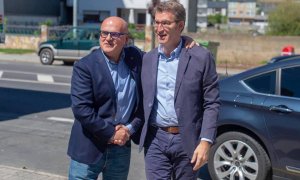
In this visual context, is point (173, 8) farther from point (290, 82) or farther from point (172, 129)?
point (290, 82)

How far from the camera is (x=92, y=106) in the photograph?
12.2 feet

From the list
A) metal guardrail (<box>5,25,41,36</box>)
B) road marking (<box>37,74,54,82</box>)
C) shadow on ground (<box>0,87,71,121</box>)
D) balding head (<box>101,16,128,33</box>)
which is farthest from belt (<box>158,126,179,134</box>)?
metal guardrail (<box>5,25,41,36</box>)

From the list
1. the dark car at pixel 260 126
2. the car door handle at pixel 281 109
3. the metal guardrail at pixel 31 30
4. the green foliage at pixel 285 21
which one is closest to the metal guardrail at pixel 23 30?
the metal guardrail at pixel 31 30

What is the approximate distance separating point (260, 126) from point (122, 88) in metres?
2.49

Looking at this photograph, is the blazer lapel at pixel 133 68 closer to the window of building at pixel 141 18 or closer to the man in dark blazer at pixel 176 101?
the man in dark blazer at pixel 176 101

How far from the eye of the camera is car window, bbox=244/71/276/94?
5941mm

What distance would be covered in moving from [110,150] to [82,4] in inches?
2435

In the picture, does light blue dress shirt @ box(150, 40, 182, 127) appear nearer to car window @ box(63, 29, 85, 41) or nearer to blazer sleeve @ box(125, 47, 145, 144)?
blazer sleeve @ box(125, 47, 145, 144)

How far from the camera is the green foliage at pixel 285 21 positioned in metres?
38.2

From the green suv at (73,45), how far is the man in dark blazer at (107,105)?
19757 mm

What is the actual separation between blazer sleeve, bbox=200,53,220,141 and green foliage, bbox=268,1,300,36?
115 ft

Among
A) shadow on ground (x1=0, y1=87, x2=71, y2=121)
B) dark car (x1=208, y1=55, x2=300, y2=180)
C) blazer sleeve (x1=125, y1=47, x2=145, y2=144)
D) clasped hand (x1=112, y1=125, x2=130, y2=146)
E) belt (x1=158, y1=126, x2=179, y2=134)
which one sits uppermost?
blazer sleeve (x1=125, y1=47, x2=145, y2=144)

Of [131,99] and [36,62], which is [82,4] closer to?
[36,62]

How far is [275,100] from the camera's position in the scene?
577 cm
